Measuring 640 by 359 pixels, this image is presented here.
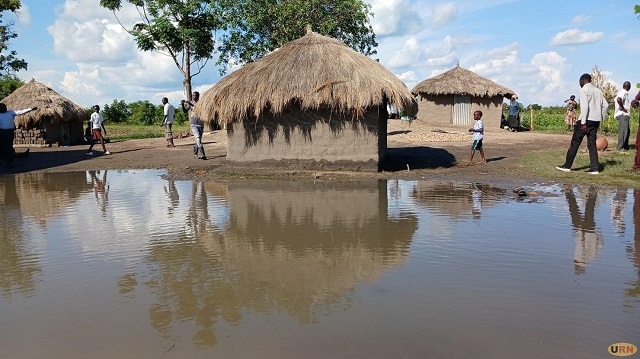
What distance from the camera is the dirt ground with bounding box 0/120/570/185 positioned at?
11117mm

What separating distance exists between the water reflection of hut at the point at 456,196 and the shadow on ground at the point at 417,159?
232 centimetres

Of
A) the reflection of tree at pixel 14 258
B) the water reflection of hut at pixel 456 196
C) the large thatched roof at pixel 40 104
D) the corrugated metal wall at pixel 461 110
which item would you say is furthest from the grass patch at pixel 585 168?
the large thatched roof at pixel 40 104

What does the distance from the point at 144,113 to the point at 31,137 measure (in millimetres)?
18373

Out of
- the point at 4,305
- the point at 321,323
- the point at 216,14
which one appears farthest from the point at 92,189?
the point at 216,14

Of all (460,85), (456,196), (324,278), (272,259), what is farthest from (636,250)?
(460,85)

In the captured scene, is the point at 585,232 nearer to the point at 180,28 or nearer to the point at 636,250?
the point at 636,250

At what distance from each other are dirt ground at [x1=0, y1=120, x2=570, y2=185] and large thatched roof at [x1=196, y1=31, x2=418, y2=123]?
1.39 meters

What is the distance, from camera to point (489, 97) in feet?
85.9

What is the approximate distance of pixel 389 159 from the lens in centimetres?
1363

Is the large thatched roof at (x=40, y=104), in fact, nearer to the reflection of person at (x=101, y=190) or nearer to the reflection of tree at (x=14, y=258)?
the reflection of person at (x=101, y=190)

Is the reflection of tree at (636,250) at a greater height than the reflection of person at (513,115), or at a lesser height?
lesser

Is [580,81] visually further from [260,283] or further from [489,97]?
[489,97]

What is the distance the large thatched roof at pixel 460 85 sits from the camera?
2566cm

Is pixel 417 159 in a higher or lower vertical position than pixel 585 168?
higher
